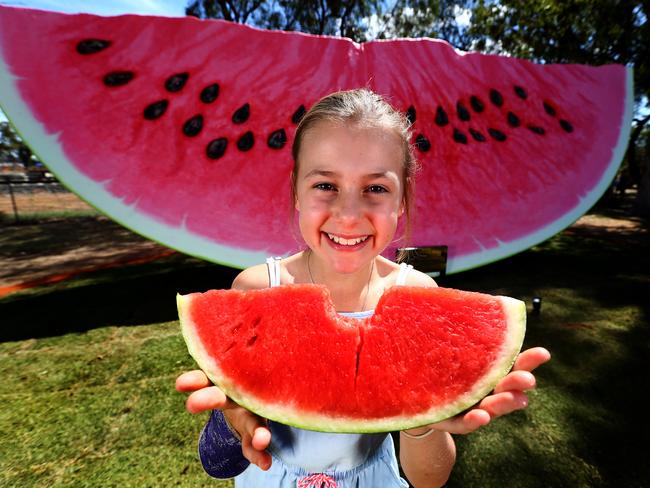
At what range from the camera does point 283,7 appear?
36.8ft

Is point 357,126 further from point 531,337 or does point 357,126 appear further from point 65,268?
point 65,268

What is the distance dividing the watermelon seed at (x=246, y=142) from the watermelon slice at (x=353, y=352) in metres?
1.92

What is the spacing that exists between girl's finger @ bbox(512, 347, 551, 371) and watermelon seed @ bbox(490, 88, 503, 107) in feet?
10.0

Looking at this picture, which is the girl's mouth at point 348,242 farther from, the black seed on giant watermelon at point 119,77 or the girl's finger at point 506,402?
the black seed on giant watermelon at point 119,77

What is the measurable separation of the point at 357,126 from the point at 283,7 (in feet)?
42.0

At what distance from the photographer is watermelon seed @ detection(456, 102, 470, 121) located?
3.00 metres

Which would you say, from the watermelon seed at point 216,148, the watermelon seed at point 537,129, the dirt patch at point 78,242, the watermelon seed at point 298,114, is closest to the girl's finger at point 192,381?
the watermelon seed at point 216,148

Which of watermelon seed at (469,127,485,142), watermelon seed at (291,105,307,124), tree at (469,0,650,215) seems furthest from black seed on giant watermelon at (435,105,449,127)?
tree at (469,0,650,215)

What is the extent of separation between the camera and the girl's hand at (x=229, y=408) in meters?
0.65

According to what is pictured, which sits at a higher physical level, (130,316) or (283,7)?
(283,7)

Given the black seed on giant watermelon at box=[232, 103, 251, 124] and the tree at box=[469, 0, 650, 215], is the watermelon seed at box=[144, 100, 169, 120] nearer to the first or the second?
the black seed on giant watermelon at box=[232, 103, 251, 124]

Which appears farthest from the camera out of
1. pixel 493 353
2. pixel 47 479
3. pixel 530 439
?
pixel 530 439

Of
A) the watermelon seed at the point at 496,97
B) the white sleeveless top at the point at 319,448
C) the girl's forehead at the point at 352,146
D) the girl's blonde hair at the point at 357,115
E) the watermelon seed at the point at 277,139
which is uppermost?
the watermelon seed at the point at 496,97

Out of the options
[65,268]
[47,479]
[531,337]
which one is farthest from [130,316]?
[531,337]
